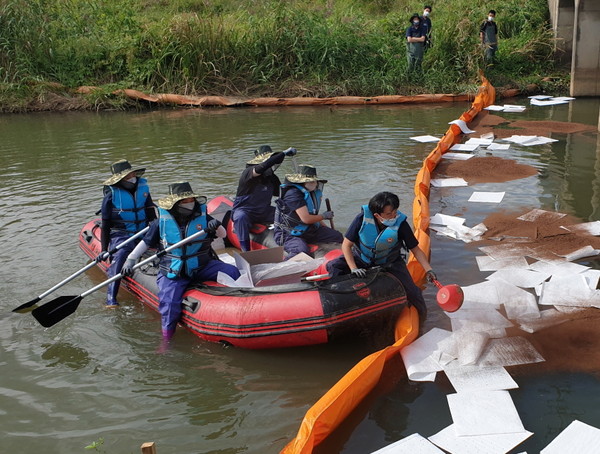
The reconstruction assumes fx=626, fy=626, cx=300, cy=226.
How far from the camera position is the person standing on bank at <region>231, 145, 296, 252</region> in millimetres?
7180

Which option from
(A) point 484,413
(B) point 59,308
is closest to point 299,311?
(A) point 484,413

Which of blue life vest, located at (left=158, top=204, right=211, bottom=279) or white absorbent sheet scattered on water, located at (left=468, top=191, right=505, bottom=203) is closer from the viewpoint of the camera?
blue life vest, located at (left=158, top=204, right=211, bottom=279)

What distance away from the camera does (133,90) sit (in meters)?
17.5

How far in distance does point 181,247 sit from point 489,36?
1429 centimetres

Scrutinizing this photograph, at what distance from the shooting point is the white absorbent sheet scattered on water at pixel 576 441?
387cm

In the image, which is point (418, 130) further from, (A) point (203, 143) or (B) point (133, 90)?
(B) point (133, 90)

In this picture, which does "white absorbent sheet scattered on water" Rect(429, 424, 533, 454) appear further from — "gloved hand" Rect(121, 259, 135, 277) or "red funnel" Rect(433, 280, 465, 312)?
"gloved hand" Rect(121, 259, 135, 277)

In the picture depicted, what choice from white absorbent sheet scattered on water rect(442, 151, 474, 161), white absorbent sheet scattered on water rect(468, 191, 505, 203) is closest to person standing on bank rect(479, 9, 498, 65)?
white absorbent sheet scattered on water rect(442, 151, 474, 161)

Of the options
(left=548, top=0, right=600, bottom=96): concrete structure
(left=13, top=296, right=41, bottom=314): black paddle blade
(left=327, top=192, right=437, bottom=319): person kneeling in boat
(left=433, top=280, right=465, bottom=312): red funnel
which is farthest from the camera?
(left=548, top=0, right=600, bottom=96): concrete structure

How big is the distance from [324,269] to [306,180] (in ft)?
4.08

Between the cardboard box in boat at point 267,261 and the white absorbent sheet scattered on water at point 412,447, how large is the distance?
209 cm

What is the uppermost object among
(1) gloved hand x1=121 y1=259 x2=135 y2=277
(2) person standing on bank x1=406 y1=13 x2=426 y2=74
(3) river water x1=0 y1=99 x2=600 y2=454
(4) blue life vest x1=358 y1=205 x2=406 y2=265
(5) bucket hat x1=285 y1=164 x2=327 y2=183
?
(2) person standing on bank x1=406 y1=13 x2=426 y2=74

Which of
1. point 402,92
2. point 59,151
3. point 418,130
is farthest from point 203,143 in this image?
point 402,92

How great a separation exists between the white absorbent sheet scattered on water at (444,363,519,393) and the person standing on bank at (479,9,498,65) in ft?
47.5
